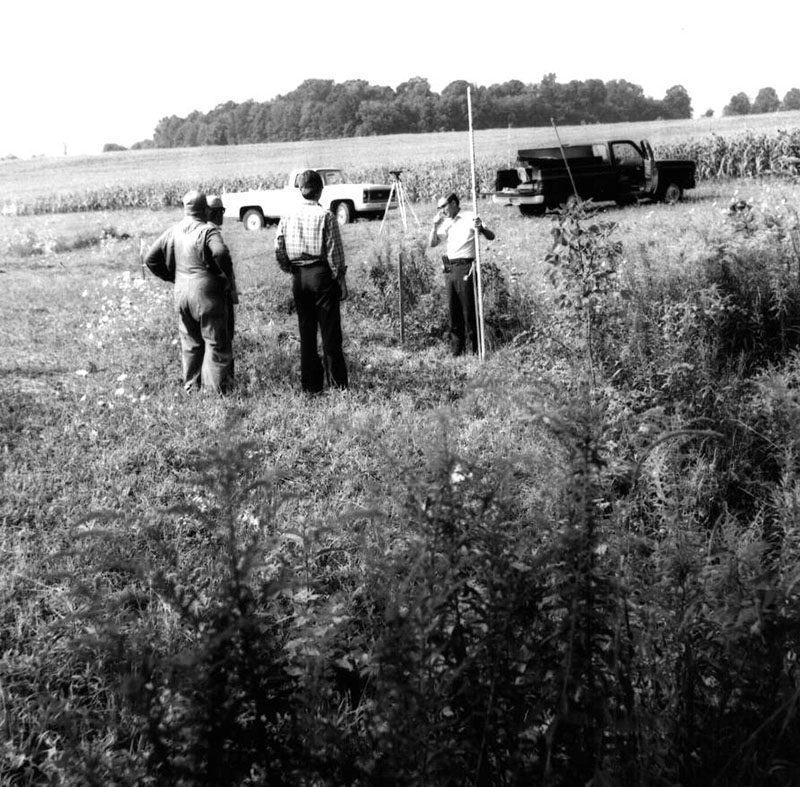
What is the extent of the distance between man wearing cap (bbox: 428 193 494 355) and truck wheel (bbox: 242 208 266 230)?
1412cm

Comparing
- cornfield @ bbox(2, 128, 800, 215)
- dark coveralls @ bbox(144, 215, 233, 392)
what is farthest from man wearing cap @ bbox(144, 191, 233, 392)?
cornfield @ bbox(2, 128, 800, 215)

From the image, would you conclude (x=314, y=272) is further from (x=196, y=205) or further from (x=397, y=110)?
(x=397, y=110)

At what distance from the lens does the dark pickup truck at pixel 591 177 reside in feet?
64.3

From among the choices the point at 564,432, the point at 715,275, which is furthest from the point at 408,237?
the point at 564,432

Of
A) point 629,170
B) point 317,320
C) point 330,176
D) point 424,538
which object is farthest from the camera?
point 330,176

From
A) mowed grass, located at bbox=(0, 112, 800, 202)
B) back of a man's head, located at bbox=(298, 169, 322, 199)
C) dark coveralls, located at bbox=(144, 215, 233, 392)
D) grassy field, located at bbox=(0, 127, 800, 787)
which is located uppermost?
mowed grass, located at bbox=(0, 112, 800, 202)

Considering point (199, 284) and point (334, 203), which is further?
point (334, 203)

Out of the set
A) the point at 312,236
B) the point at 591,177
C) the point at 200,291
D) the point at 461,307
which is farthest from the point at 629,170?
the point at 200,291

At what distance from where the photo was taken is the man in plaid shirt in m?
7.87

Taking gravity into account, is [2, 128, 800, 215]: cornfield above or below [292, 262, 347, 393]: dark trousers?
above

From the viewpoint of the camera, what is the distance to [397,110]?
230 feet

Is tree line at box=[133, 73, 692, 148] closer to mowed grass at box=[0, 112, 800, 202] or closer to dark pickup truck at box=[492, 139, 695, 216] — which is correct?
mowed grass at box=[0, 112, 800, 202]

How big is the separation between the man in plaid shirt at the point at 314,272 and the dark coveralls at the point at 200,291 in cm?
56

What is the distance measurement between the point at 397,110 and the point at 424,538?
7058cm
